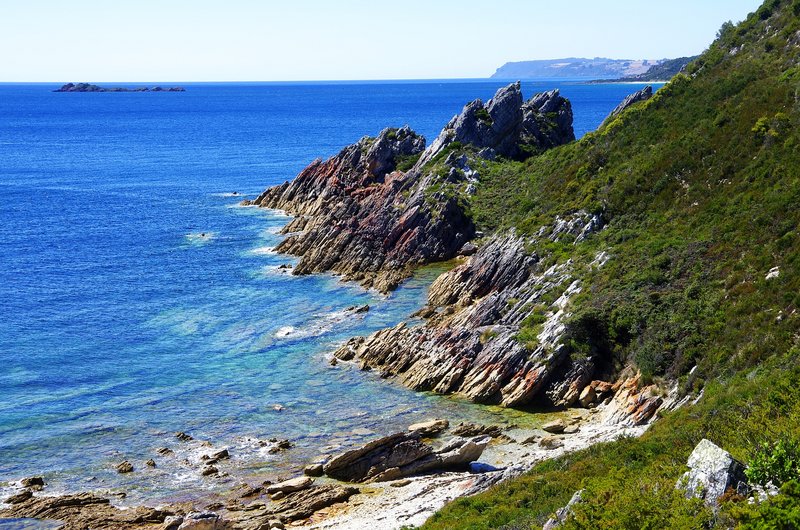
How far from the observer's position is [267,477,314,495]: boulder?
40625mm

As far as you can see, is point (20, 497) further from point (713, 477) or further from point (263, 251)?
point (263, 251)

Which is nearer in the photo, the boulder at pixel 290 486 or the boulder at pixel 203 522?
the boulder at pixel 203 522

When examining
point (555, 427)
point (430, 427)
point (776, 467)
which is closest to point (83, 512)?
point (430, 427)

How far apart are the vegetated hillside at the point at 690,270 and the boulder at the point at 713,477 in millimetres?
382

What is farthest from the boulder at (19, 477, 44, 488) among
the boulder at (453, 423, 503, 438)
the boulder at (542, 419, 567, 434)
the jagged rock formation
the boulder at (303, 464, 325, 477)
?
the jagged rock formation

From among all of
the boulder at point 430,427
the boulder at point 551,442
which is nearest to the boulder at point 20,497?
the boulder at point 430,427

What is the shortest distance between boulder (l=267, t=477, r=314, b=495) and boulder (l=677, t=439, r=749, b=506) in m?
21.9

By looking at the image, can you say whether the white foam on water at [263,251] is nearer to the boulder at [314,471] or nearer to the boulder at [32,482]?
the boulder at [32,482]

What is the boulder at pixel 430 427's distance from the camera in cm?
4644

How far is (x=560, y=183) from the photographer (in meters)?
75.5

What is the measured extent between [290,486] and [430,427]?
945 cm

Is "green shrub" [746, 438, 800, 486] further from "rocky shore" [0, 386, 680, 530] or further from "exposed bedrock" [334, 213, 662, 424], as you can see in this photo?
"exposed bedrock" [334, 213, 662, 424]

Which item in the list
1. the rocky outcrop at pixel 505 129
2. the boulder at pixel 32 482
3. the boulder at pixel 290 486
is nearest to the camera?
the boulder at pixel 290 486

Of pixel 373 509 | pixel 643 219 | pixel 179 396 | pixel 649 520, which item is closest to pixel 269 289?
pixel 179 396
